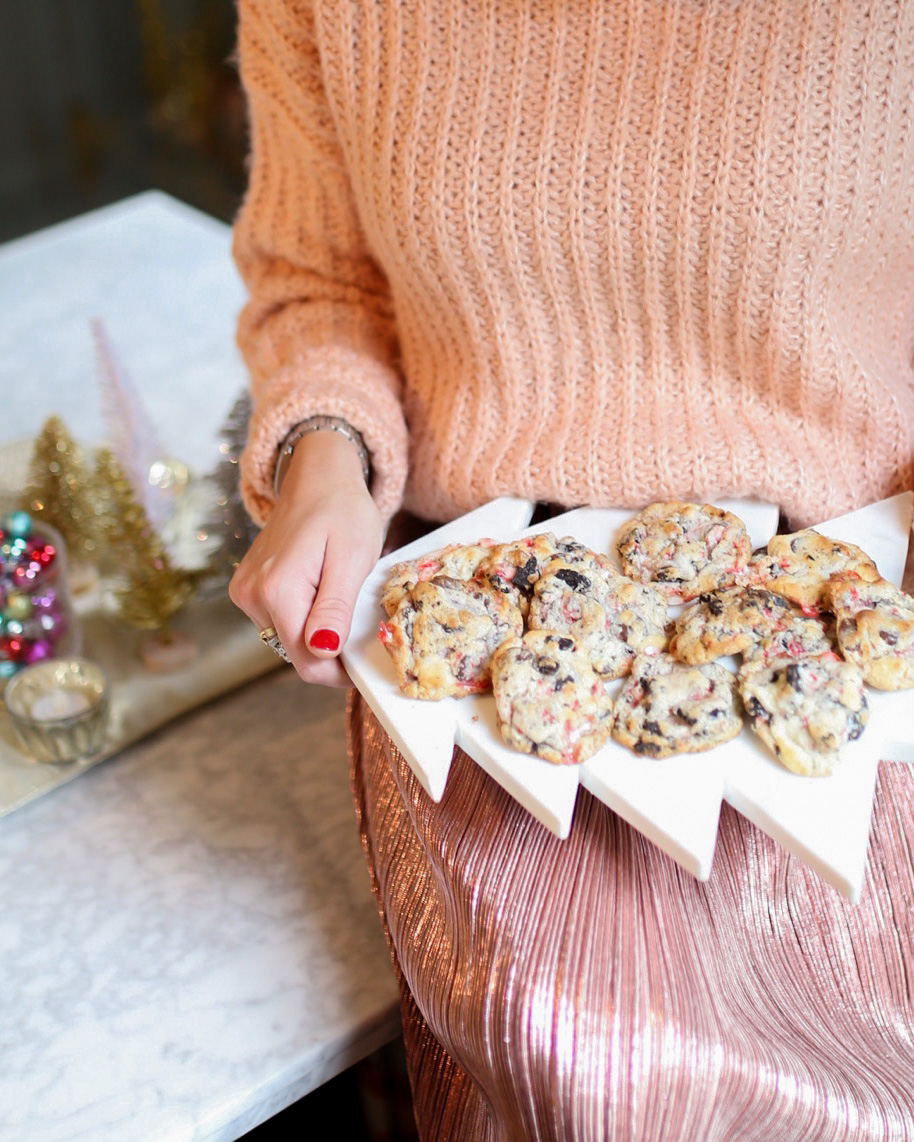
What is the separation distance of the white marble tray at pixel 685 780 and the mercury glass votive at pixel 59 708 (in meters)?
0.40

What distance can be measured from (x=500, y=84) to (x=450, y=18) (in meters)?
0.05

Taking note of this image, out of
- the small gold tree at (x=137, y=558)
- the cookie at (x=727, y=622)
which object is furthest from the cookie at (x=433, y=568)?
the small gold tree at (x=137, y=558)

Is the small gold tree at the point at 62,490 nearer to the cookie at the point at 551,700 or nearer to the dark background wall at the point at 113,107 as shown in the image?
the cookie at the point at 551,700

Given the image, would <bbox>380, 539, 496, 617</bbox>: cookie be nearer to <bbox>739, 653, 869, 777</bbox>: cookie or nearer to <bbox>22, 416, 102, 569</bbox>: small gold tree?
<bbox>739, 653, 869, 777</bbox>: cookie

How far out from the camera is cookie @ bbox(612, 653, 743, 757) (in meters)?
0.47

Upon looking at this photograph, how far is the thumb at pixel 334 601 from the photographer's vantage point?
537 mm

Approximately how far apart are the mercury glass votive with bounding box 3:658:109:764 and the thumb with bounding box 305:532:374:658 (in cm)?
36

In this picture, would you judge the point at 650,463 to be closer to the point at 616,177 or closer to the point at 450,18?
the point at 616,177

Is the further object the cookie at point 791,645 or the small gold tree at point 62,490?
the small gold tree at point 62,490

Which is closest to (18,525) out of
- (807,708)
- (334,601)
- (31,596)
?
(31,596)

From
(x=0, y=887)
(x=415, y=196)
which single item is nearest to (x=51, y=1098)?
(x=0, y=887)

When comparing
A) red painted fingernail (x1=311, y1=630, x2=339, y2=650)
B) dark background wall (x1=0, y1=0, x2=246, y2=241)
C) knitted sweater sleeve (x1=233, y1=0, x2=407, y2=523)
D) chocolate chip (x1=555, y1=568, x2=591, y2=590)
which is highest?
knitted sweater sleeve (x1=233, y1=0, x2=407, y2=523)

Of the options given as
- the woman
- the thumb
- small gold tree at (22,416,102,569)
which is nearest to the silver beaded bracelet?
the woman

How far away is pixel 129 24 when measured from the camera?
2.90 meters
